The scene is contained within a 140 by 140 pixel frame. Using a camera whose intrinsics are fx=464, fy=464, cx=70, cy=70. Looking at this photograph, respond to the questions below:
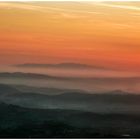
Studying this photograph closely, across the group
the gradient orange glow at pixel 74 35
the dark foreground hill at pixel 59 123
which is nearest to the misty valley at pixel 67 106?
the dark foreground hill at pixel 59 123

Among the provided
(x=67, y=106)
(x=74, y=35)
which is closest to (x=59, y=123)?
(x=67, y=106)

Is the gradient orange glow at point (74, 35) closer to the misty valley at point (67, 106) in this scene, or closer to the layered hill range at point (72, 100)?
the misty valley at point (67, 106)

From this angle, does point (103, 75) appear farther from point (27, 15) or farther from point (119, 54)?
point (27, 15)

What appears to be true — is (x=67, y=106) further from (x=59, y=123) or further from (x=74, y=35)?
(x=74, y=35)

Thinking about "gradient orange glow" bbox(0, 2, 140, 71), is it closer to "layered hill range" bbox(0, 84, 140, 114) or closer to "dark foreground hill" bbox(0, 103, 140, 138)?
"layered hill range" bbox(0, 84, 140, 114)

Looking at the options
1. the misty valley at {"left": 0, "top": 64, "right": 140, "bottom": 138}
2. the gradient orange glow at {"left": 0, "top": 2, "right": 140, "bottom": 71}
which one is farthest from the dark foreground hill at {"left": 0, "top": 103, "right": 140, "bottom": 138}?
the gradient orange glow at {"left": 0, "top": 2, "right": 140, "bottom": 71}

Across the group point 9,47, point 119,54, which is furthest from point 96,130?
point 9,47

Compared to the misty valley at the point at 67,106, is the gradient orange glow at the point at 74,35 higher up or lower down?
higher up
